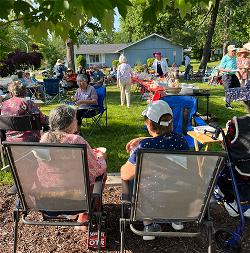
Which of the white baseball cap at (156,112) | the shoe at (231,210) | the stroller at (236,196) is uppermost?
the white baseball cap at (156,112)

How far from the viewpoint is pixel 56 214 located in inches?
119

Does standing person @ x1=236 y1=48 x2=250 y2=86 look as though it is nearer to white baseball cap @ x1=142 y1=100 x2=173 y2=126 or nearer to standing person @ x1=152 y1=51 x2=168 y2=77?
standing person @ x1=152 y1=51 x2=168 y2=77

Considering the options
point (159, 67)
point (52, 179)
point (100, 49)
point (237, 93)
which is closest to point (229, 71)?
Result: point (237, 93)

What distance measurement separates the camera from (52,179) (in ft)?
9.22

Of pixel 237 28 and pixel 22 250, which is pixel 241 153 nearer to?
pixel 22 250

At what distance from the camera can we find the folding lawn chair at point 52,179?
2.63 meters

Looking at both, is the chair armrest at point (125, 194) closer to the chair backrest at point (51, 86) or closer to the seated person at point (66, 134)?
the seated person at point (66, 134)

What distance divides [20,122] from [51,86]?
898 cm

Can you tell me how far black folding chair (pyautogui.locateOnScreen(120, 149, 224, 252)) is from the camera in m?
2.51

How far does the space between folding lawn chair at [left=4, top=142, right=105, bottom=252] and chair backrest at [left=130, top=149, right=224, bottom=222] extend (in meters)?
0.41

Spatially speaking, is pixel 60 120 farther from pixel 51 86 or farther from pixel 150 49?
pixel 150 49

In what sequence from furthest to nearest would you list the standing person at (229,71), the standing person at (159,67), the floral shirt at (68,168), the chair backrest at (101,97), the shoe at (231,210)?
the standing person at (159,67) < the standing person at (229,71) < the chair backrest at (101,97) < the shoe at (231,210) < the floral shirt at (68,168)

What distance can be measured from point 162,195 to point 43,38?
1.50 m

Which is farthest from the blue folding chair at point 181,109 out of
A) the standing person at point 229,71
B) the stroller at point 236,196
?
the standing person at point 229,71
